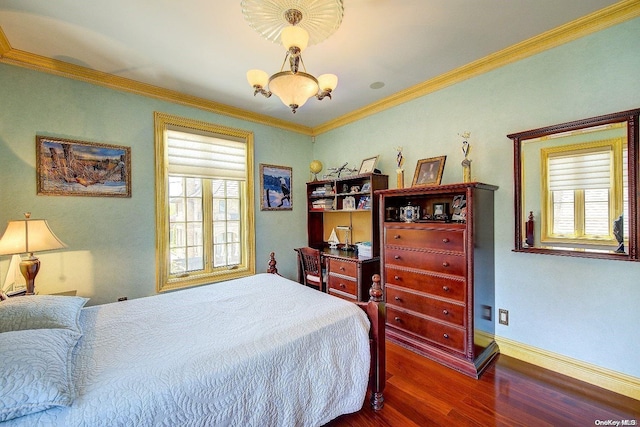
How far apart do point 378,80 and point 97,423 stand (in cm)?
326

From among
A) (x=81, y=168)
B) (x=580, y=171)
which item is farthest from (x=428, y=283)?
(x=81, y=168)

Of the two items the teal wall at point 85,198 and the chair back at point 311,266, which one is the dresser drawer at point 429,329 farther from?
the teal wall at point 85,198

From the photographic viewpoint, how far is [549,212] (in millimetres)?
2201

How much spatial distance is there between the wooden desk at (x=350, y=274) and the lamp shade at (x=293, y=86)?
1.94 m

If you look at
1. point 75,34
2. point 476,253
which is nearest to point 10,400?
point 75,34

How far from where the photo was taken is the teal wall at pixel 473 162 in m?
1.96

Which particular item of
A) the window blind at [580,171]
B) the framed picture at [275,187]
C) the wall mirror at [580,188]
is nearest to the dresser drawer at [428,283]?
the wall mirror at [580,188]

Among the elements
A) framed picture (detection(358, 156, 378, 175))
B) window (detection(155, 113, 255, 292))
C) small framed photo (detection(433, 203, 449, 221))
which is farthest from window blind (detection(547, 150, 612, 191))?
window (detection(155, 113, 255, 292))

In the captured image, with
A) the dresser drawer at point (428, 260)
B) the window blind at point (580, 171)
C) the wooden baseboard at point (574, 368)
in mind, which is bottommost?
the wooden baseboard at point (574, 368)

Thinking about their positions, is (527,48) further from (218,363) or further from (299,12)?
(218,363)

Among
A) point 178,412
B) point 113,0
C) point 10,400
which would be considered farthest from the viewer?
point 113,0

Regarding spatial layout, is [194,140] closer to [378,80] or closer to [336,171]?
[336,171]

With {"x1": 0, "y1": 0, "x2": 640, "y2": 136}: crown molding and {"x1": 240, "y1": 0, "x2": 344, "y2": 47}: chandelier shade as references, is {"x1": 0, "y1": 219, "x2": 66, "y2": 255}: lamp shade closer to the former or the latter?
{"x1": 0, "y1": 0, "x2": 640, "y2": 136}: crown molding

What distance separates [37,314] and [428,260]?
274 centimetres
